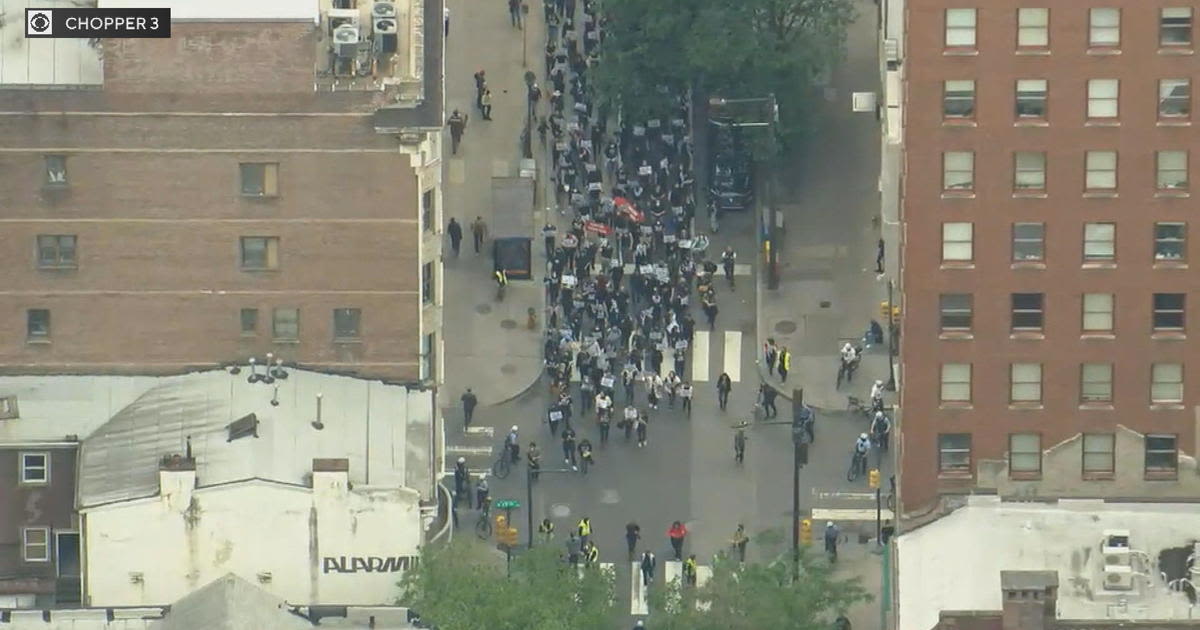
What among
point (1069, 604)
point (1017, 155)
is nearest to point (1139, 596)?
point (1069, 604)

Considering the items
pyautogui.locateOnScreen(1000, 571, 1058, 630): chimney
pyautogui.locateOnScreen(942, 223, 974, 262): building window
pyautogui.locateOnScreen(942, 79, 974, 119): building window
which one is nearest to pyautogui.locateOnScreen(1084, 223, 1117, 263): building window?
pyautogui.locateOnScreen(942, 223, 974, 262): building window

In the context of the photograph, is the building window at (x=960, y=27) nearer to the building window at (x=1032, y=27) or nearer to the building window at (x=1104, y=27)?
the building window at (x=1032, y=27)

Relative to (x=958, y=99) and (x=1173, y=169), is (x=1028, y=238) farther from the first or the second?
(x=958, y=99)

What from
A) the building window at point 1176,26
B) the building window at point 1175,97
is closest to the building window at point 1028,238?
the building window at point 1175,97

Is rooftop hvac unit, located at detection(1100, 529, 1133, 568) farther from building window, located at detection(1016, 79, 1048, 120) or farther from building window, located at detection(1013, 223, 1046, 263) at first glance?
building window, located at detection(1016, 79, 1048, 120)

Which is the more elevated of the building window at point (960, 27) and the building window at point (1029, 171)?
the building window at point (960, 27)

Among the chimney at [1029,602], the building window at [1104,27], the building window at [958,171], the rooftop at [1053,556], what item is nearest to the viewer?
the chimney at [1029,602]

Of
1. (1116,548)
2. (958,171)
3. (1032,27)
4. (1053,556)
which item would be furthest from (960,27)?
(1116,548)
